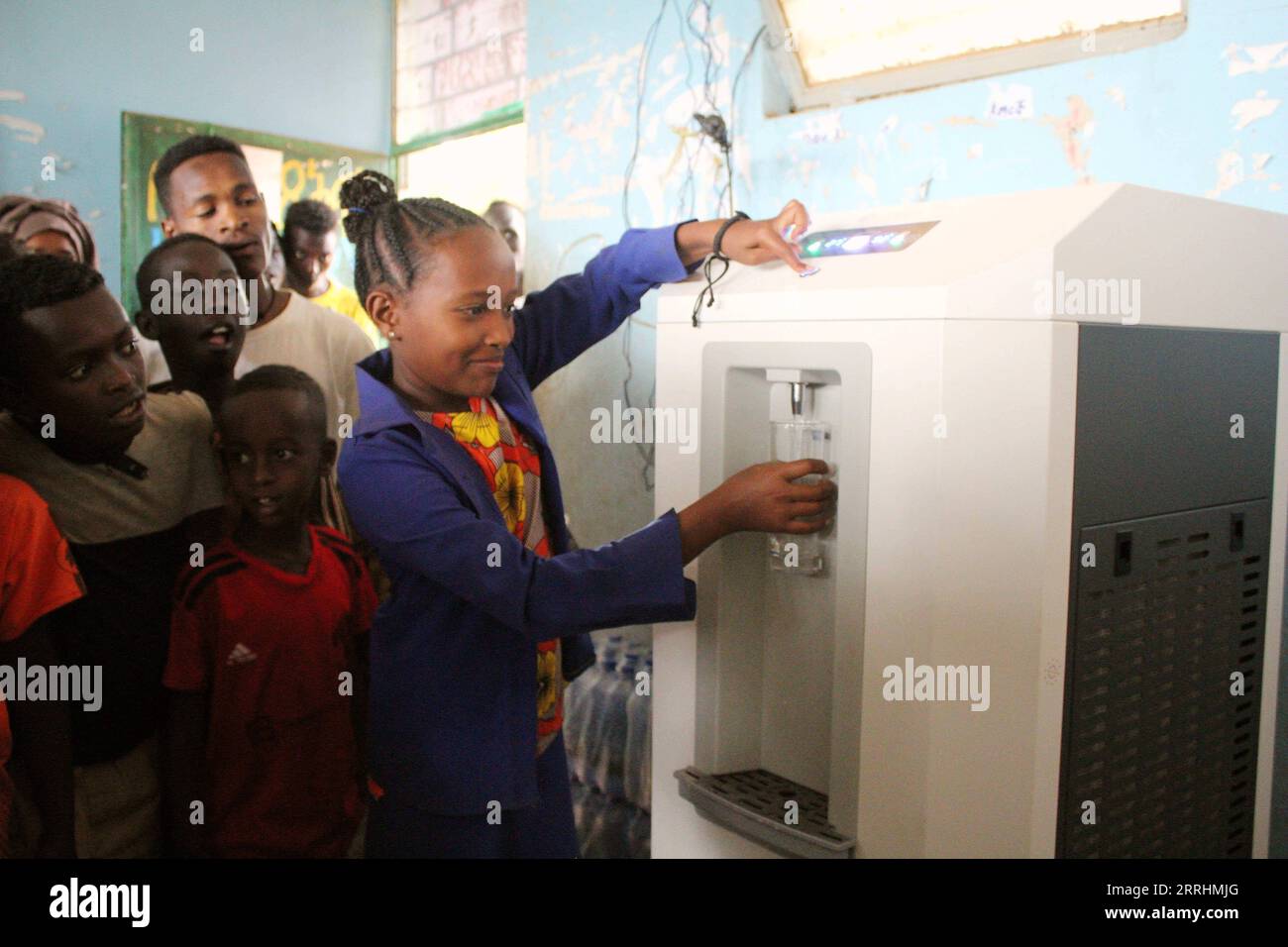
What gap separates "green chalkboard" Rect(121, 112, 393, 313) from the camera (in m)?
2.41

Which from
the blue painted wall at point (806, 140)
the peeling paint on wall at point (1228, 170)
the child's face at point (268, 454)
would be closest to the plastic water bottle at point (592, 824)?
the blue painted wall at point (806, 140)

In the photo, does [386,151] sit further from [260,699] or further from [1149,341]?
[1149,341]

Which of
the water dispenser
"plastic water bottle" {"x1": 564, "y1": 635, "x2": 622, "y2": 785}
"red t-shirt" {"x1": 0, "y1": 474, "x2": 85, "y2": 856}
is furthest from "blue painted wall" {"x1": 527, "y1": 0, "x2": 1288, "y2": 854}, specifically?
"red t-shirt" {"x1": 0, "y1": 474, "x2": 85, "y2": 856}

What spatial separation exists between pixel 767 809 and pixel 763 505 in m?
0.37

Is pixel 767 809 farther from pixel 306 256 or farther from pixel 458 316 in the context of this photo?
pixel 306 256

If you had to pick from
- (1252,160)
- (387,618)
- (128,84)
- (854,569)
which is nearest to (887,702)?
(854,569)

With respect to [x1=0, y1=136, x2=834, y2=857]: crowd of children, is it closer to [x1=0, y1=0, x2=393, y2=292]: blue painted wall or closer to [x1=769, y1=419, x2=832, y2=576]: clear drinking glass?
[x1=769, y1=419, x2=832, y2=576]: clear drinking glass

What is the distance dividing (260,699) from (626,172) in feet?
4.69

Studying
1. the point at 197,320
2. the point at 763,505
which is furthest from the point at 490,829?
the point at 197,320

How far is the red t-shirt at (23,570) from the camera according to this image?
167 cm

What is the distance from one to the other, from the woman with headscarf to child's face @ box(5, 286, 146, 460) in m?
0.26

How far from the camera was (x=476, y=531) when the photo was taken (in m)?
1.24

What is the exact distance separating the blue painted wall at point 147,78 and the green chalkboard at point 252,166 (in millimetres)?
25

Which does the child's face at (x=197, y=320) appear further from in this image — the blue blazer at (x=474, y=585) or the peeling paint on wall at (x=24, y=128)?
the blue blazer at (x=474, y=585)
